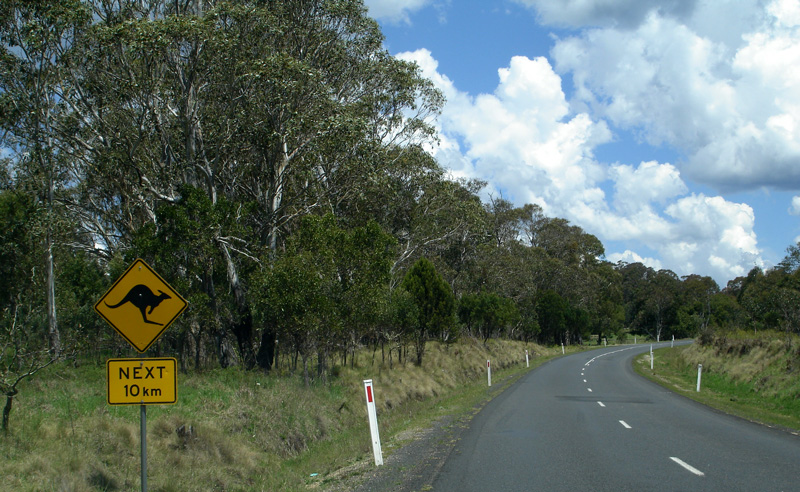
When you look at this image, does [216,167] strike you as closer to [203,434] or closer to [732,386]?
[203,434]

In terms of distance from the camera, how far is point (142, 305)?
292 inches

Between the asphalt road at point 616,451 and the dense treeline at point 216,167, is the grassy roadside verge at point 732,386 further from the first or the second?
the dense treeline at point 216,167

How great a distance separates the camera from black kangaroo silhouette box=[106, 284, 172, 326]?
7.36 metres

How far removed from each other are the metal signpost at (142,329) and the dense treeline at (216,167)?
8.46 meters

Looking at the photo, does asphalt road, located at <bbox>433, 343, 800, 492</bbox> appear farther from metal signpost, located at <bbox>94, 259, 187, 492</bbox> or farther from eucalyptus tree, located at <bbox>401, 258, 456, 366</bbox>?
eucalyptus tree, located at <bbox>401, 258, 456, 366</bbox>

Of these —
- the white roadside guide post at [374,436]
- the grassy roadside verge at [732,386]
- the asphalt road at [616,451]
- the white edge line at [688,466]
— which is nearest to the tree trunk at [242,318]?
the asphalt road at [616,451]

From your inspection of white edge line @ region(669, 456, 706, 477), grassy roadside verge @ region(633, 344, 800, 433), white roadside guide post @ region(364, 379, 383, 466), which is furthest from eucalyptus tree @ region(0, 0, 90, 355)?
grassy roadside verge @ region(633, 344, 800, 433)

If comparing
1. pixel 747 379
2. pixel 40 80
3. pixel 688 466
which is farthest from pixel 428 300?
pixel 688 466

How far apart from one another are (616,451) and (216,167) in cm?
1712

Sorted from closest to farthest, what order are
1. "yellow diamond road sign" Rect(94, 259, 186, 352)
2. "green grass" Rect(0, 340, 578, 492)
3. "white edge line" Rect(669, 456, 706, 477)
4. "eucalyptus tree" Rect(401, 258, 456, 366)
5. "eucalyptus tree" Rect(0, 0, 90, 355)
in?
"yellow diamond road sign" Rect(94, 259, 186, 352)
"green grass" Rect(0, 340, 578, 492)
"white edge line" Rect(669, 456, 706, 477)
"eucalyptus tree" Rect(0, 0, 90, 355)
"eucalyptus tree" Rect(401, 258, 456, 366)

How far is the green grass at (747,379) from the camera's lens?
71.4 ft

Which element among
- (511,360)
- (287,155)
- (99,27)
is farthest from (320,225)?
(511,360)

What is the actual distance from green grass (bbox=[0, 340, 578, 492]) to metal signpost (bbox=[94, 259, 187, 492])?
6.78ft

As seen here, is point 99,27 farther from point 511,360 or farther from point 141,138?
point 511,360
